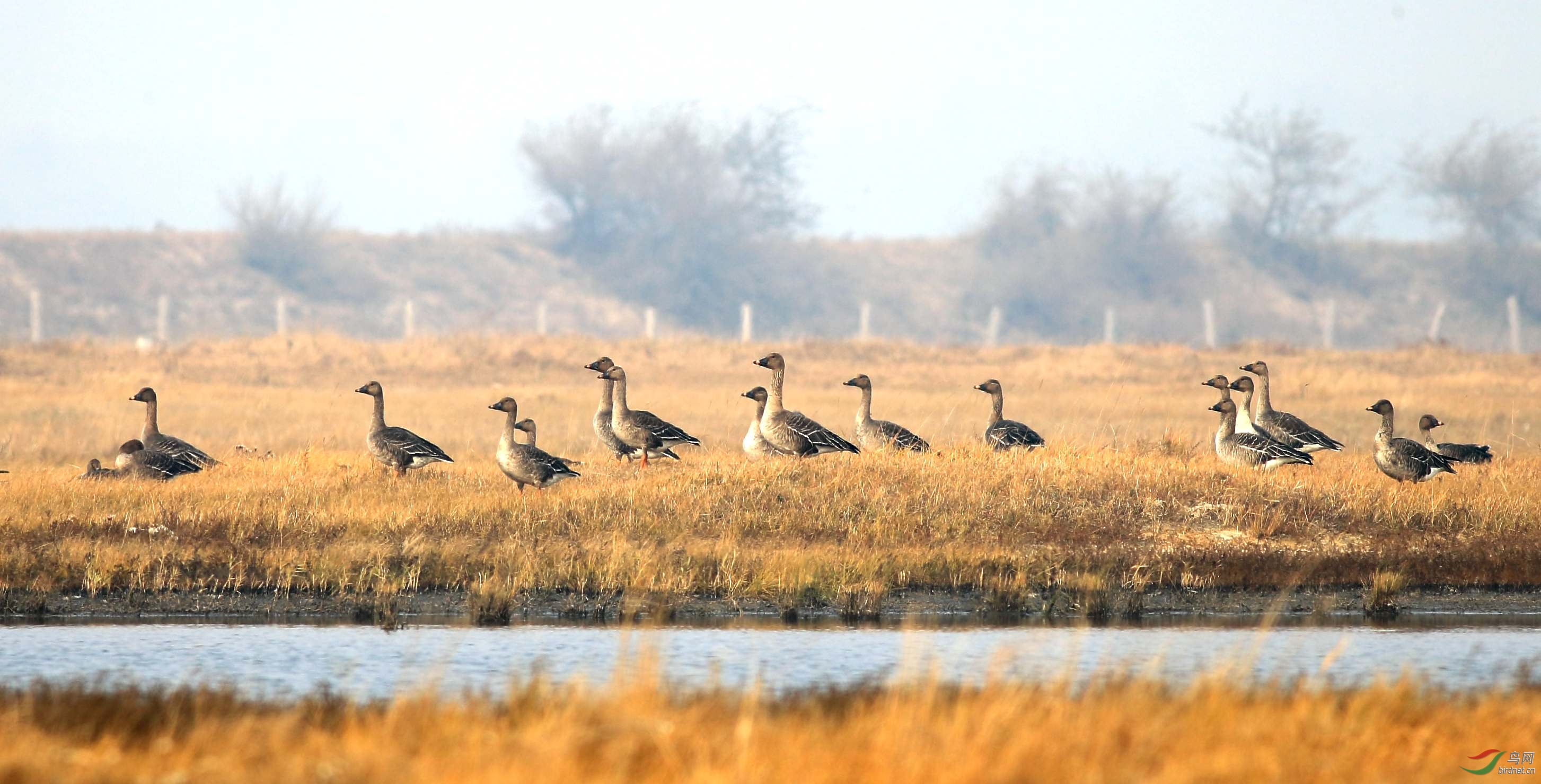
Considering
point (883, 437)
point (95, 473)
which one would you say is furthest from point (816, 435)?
point (95, 473)

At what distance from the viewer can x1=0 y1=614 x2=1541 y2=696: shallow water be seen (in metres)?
10.7

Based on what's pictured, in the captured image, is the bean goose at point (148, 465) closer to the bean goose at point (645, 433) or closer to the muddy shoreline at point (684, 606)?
the muddy shoreline at point (684, 606)

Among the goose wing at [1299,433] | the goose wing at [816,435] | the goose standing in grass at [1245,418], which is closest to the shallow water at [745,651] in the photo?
the goose standing in grass at [1245,418]

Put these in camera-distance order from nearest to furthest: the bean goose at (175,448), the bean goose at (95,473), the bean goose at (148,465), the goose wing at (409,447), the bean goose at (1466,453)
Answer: the goose wing at (409,447) → the bean goose at (95,473) → the bean goose at (148,465) → the bean goose at (175,448) → the bean goose at (1466,453)

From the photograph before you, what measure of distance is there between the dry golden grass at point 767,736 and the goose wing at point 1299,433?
426 inches

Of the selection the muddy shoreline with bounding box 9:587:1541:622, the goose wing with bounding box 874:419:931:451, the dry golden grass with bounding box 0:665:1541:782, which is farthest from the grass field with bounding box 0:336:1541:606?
the dry golden grass with bounding box 0:665:1541:782

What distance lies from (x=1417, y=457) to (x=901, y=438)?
6.24 meters

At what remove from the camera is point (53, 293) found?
81688 millimetres

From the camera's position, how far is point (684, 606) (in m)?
13.9

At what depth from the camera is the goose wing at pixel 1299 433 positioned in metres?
19.5

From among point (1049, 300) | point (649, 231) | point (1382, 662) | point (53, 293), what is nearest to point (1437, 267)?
point (1049, 300)

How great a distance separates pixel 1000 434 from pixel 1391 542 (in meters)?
5.69

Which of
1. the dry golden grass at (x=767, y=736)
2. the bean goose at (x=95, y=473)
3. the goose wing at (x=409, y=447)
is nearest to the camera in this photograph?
the dry golden grass at (x=767, y=736)

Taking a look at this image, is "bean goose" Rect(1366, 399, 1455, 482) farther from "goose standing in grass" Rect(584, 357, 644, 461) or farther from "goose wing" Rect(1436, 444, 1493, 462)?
"goose standing in grass" Rect(584, 357, 644, 461)
